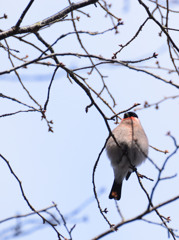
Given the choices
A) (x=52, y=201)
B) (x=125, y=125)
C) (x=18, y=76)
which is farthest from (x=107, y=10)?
(x=52, y=201)

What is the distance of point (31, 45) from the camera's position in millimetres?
3711

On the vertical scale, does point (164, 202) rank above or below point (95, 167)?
below

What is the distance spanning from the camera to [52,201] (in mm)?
2770

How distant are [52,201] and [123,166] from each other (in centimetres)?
220

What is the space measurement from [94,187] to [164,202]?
1.37 metres

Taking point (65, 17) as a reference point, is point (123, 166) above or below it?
below

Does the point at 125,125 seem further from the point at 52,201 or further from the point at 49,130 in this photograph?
the point at 52,201

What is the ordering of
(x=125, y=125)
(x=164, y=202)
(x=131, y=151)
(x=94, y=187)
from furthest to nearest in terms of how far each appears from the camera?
1. (x=125, y=125)
2. (x=131, y=151)
3. (x=94, y=187)
4. (x=164, y=202)

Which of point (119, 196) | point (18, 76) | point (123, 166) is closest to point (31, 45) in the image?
point (18, 76)

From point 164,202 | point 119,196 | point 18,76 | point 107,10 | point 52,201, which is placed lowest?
point 164,202

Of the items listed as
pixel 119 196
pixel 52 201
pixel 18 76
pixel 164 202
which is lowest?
pixel 164 202

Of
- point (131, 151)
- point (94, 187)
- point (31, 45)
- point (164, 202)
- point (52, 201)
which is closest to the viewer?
point (164, 202)

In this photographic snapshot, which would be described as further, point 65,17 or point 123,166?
point 123,166

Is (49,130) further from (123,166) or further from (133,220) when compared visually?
(133,220)
